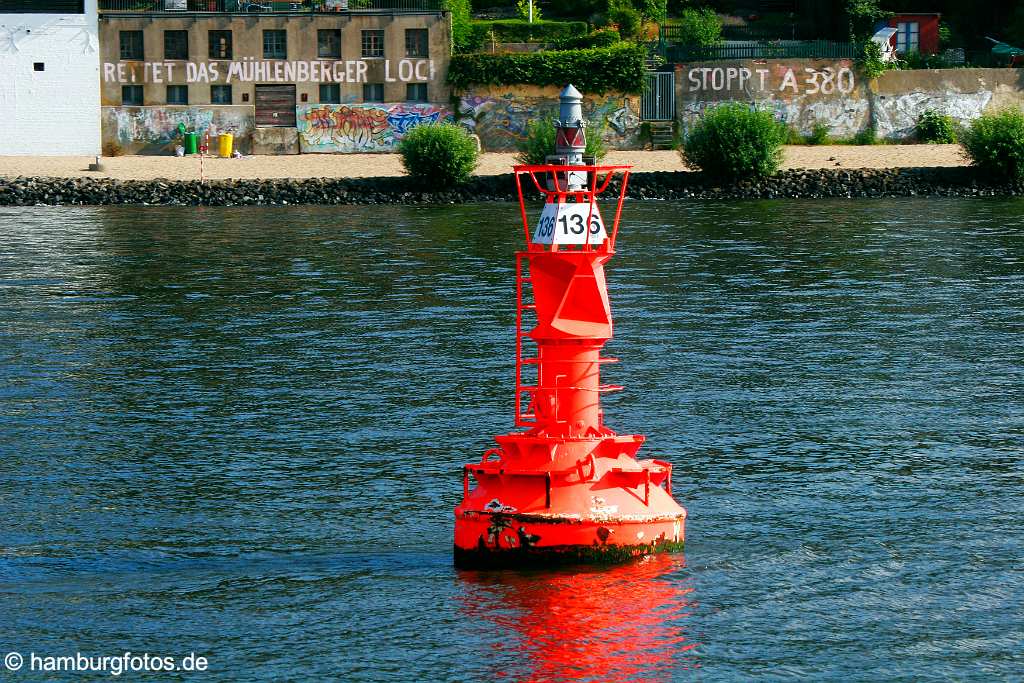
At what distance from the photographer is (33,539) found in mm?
17578

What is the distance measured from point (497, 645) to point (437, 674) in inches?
30.2

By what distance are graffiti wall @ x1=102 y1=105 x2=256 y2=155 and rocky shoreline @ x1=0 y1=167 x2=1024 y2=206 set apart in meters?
10.3

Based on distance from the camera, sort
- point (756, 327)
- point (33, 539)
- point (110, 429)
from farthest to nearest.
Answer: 1. point (756, 327)
2. point (110, 429)
3. point (33, 539)

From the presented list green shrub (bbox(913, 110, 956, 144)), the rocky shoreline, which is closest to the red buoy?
the rocky shoreline

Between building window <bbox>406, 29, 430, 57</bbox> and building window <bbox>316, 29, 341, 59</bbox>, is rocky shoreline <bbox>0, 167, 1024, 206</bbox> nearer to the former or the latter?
building window <bbox>316, 29, 341, 59</bbox>

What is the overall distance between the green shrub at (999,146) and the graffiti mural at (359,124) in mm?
26709

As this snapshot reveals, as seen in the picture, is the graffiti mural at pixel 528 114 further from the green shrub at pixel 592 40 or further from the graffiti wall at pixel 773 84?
the green shrub at pixel 592 40

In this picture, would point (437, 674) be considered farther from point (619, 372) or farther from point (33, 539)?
point (619, 372)

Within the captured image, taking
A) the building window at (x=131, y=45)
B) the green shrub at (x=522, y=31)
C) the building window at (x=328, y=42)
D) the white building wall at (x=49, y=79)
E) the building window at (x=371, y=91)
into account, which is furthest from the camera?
the green shrub at (x=522, y=31)

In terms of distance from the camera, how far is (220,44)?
8056 centimetres

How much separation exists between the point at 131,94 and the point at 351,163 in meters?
12.3

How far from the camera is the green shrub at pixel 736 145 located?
230 feet

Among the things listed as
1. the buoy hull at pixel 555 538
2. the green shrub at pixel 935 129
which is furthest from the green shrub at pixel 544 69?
the buoy hull at pixel 555 538

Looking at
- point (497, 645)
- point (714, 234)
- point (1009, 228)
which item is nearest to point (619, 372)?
point (497, 645)
